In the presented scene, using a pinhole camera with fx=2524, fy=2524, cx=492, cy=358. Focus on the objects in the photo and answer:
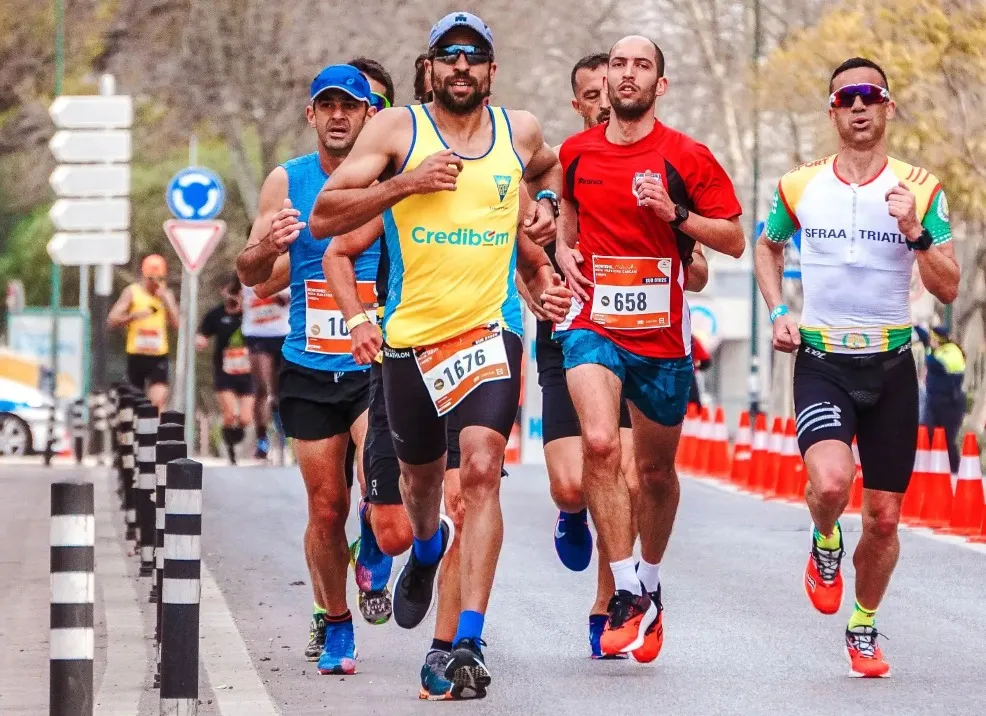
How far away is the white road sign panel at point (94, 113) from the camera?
25609mm

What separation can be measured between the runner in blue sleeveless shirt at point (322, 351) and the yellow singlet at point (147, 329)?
15.0 m

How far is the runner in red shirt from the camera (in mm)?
9719

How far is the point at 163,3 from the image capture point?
42.0 meters

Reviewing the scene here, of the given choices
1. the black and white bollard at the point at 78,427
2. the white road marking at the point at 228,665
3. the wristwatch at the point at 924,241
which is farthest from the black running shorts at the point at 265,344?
the wristwatch at the point at 924,241

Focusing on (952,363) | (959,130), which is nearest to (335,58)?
(959,130)

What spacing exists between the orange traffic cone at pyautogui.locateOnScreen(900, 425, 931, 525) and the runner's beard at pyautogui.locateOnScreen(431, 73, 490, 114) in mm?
9776

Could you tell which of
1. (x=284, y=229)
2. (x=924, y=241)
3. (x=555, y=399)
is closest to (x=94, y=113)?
(x=555, y=399)

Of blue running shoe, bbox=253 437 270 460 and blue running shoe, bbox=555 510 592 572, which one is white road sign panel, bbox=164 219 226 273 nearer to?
blue running shoe, bbox=253 437 270 460

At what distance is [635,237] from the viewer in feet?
32.4

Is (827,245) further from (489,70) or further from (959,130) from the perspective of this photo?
(959,130)

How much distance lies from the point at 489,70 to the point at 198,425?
166ft

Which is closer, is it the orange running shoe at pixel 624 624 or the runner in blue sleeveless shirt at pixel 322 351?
the orange running shoe at pixel 624 624

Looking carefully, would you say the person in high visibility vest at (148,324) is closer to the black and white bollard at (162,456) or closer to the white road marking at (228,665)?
the white road marking at (228,665)

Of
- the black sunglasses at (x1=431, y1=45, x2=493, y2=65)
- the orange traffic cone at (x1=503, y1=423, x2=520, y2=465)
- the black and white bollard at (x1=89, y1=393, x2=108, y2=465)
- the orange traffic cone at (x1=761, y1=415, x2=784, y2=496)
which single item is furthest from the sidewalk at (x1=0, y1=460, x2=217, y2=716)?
the black and white bollard at (x1=89, y1=393, x2=108, y2=465)
